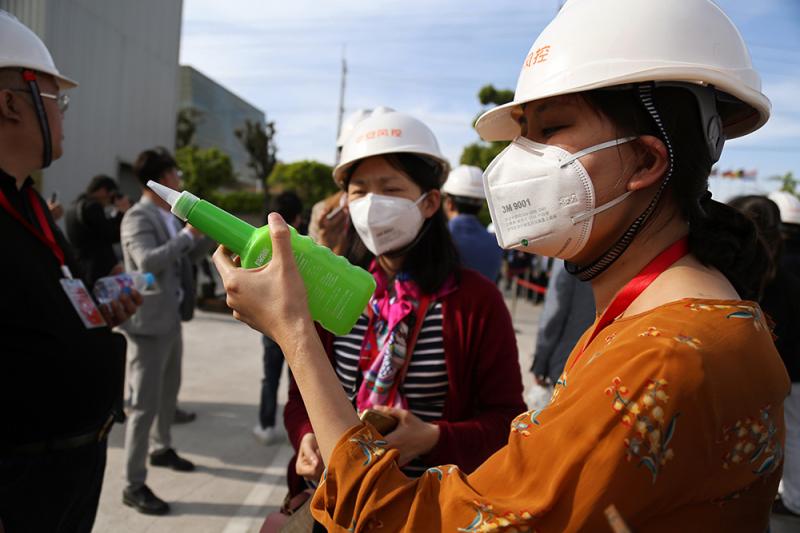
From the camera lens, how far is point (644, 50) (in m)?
1.05

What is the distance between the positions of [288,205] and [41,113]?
3255 mm

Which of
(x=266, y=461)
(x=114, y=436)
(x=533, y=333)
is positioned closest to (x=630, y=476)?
(x=266, y=461)

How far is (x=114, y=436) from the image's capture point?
184 inches

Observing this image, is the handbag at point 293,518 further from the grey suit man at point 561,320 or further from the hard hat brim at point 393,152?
the grey suit man at point 561,320

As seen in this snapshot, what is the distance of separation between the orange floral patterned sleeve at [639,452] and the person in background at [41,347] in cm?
145

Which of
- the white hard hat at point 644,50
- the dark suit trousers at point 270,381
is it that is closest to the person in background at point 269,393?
the dark suit trousers at point 270,381

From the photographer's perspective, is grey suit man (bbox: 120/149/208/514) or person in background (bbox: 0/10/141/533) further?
grey suit man (bbox: 120/149/208/514)

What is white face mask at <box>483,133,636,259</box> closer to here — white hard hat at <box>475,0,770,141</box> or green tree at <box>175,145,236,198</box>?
white hard hat at <box>475,0,770,141</box>

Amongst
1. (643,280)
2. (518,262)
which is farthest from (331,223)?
(518,262)

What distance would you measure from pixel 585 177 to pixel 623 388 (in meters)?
0.47

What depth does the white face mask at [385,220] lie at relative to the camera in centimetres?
215

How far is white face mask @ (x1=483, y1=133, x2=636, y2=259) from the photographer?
1.14 meters

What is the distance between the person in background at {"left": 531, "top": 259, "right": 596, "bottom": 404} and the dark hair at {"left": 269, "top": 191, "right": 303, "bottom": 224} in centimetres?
270

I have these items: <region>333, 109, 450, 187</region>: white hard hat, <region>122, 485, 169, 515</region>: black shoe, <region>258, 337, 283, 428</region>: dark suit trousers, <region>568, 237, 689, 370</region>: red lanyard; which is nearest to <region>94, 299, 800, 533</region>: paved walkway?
<region>122, 485, 169, 515</region>: black shoe
